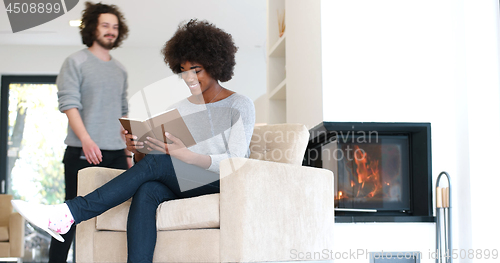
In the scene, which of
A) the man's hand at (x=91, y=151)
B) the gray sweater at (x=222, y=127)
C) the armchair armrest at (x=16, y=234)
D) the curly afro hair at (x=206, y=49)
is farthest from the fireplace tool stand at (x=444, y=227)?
the armchair armrest at (x=16, y=234)

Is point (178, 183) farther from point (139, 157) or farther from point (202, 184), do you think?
point (139, 157)

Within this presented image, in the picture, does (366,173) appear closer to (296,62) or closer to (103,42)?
(296,62)

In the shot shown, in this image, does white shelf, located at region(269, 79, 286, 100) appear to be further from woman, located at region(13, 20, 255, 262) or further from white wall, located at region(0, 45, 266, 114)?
white wall, located at region(0, 45, 266, 114)

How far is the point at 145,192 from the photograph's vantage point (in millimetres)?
1945

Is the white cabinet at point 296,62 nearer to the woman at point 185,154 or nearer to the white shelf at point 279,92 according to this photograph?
the white shelf at point 279,92

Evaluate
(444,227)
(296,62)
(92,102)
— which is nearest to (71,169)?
(92,102)

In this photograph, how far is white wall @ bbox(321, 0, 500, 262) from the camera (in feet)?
8.61

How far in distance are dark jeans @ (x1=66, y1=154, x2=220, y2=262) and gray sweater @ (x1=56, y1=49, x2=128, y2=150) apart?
20.7 inches

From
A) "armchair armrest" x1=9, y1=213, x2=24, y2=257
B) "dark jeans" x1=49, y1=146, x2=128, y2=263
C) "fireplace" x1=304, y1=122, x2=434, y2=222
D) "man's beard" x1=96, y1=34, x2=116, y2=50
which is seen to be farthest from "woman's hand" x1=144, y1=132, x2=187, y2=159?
"armchair armrest" x1=9, y1=213, x2=24, y2=257

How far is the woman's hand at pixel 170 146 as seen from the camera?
6.49 feet

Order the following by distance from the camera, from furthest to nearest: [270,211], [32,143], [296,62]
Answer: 1. [32,143]
2. [296,62]
3. [270,211]

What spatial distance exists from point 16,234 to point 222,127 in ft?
10.6

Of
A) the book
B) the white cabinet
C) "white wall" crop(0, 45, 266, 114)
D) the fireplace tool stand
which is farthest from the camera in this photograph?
"white wall" crop(0, 45, 266, 114)

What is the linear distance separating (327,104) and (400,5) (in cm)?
70
